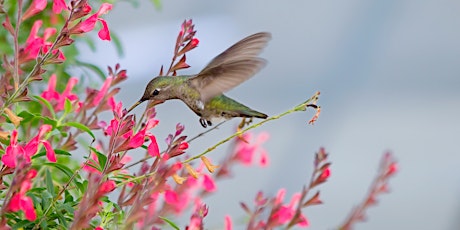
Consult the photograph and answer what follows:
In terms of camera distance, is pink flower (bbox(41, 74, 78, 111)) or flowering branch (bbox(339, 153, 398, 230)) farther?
flowering branch (bbox(339, 153, 398, 230))

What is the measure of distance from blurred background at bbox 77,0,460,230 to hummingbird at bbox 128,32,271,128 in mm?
5578

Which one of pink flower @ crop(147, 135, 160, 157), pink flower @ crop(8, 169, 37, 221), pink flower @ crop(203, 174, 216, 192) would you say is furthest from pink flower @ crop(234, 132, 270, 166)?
pink flower @ crop(8, 169, 37, 221)

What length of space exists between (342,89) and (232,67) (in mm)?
6458

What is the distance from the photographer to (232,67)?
7.37 ft

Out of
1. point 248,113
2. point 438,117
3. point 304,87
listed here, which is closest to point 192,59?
point 304,87

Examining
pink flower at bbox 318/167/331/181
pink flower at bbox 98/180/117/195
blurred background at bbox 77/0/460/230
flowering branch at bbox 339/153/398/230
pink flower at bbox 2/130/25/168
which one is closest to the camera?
pink flower at bbox 98/180/117/195

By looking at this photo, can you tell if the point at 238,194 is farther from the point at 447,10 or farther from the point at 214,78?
the point at 214,78

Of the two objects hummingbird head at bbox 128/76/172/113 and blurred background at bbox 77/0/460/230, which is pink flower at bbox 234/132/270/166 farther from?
blurred background at bbox 77/0/460/230

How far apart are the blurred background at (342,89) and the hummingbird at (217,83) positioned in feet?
18.3

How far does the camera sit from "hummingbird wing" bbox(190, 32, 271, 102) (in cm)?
213

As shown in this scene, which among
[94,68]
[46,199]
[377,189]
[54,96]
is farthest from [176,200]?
[94,68]

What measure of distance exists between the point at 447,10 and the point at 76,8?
754 centimetres

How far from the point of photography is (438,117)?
8.65m

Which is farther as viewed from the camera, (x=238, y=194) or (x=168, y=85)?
(x=238, y=194)
